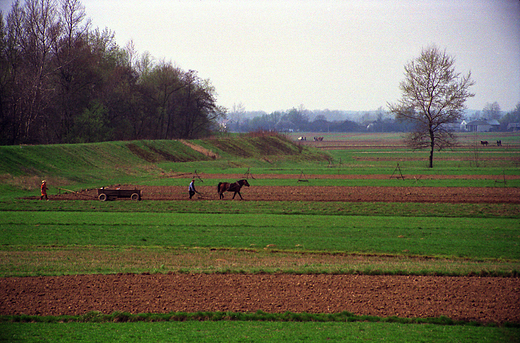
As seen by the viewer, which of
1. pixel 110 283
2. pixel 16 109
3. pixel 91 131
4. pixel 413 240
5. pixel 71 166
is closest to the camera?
pixel 110 283

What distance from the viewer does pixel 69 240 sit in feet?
61.6

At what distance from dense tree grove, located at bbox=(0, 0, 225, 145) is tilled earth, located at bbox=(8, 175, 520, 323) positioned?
40392 mm

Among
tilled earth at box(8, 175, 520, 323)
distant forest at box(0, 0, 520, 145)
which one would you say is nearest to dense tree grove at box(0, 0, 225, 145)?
distant forest at box(0, 0, 520, 145)

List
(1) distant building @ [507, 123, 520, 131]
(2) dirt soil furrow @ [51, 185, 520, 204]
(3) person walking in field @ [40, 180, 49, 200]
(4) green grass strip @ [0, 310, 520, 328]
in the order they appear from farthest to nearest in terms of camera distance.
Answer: (1) distant building @ [507, 123, 520, 131]
(2) dirt soil furrow @ [51, 185, 520, 204]
(3) person walking in field @ [40, 180, 49, 200]
(4) green grass strip @ [0, 310, 520, 328]

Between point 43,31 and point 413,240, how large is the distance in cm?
5693

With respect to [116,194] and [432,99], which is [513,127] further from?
[116,194]

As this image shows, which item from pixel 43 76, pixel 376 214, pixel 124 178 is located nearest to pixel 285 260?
pixel 376 214

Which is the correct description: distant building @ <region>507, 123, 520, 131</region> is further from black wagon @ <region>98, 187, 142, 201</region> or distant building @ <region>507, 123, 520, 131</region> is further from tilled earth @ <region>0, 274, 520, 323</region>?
tilled earth @ <region>0, 274, 520, 323</region>

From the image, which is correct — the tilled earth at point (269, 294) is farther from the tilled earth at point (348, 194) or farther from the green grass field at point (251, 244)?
the tilled earth at point (348, 194)

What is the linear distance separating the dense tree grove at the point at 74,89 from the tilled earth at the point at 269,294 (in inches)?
1590

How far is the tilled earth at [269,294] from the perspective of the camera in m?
11.5

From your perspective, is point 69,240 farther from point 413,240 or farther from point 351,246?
point 413,240

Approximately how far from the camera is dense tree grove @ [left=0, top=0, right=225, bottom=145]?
50.4m

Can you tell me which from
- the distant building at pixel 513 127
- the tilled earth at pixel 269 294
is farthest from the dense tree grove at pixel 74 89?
the distant building at pixel 513 127
